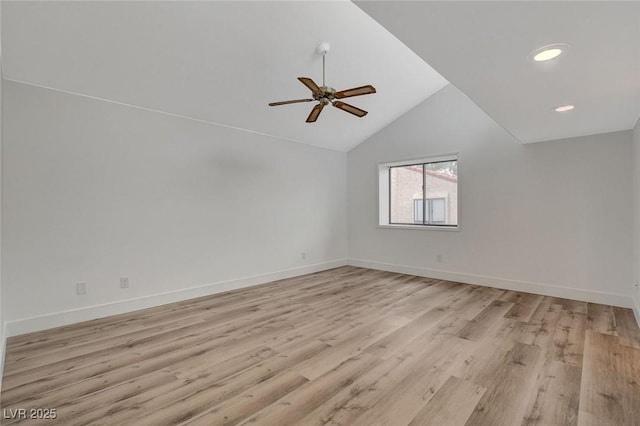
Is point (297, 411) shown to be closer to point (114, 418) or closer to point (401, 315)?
point (114, 418)

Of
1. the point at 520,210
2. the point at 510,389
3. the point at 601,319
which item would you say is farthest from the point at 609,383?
the point at 520,210

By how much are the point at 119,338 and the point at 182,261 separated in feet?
4.28

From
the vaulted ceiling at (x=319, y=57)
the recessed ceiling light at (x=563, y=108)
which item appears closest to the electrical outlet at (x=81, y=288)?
the vaulted ceiling at (x=319, y=57)

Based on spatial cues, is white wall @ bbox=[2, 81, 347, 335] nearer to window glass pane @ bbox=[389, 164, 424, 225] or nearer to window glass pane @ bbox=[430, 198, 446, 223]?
window glass pane @ bbox=[389, 164, 424, 225]

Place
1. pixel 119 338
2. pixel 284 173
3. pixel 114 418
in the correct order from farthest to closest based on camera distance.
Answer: pixel 284 173 < pixel 119 338 < pixel 114 418

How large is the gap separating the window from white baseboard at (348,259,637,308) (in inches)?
33.1

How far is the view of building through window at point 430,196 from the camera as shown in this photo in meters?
5.52

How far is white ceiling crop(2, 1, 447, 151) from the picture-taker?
260cm

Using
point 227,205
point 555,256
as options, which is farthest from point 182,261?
point 555,256

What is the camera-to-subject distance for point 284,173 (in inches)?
210

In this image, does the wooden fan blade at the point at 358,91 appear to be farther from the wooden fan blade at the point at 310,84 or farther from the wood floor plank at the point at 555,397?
the wood floor plank at the point at 555,397

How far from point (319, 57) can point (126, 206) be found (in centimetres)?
288

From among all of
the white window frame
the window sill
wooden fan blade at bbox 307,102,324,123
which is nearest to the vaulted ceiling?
wooden fan blade at bbox 307,102,324,123

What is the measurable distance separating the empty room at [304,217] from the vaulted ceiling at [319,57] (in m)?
0.02
